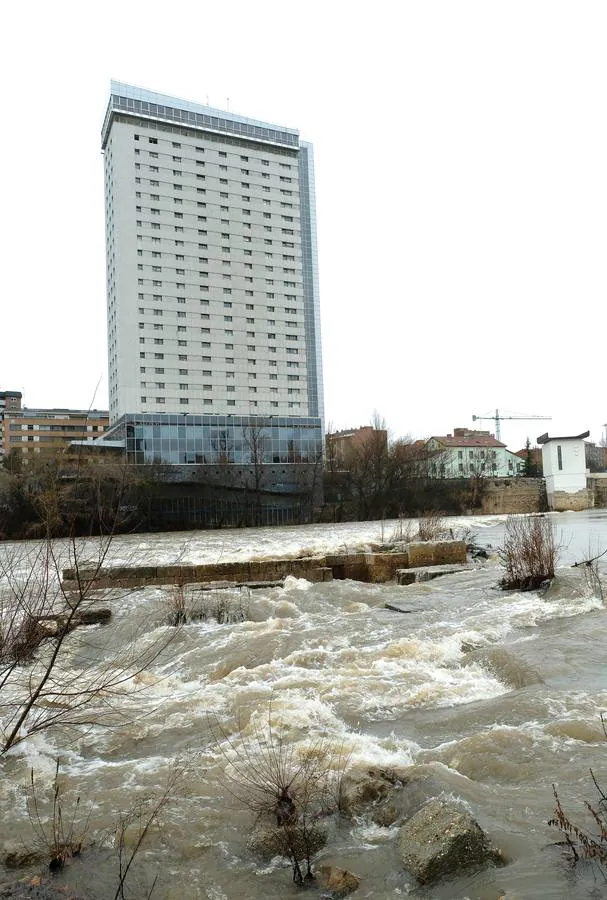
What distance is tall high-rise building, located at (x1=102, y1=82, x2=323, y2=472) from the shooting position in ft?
252

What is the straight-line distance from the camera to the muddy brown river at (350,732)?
420 cm

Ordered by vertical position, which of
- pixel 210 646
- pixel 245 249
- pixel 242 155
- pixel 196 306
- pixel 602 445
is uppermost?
pixel 242 155

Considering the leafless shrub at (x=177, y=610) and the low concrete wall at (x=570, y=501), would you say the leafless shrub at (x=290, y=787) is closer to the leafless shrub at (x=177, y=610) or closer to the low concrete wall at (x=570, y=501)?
the leafless shrub at (x=177, y=610)

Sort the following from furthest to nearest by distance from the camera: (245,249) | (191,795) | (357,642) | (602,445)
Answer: (602,445), (245,249), (357,642), (191,795)

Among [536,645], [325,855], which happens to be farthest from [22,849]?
[536,645]

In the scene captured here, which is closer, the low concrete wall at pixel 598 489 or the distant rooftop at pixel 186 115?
the low concrete wall at pixel 598 489

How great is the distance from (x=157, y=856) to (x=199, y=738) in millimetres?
2174

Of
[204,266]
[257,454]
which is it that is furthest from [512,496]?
[204,266]

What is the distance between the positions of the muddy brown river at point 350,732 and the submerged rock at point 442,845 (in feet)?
0.27

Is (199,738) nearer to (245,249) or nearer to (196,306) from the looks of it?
(196,306)

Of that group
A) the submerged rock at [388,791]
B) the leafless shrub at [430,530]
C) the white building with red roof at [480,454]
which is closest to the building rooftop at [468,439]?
the white building with red roof at [480,454]

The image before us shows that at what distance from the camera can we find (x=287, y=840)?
4258mm

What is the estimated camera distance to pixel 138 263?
3036 inches

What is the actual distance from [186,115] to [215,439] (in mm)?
42930
